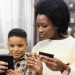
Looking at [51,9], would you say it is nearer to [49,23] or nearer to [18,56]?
[49,23]

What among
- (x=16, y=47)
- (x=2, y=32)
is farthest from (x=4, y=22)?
(x=16, y=47)

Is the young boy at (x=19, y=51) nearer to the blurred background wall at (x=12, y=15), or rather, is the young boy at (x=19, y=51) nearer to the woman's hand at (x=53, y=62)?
the woman's hand at (x=53, y=62)

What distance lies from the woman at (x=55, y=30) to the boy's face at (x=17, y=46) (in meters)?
0.12

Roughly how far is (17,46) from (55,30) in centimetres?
26

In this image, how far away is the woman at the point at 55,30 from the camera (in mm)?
1377

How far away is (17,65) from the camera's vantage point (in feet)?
4.69

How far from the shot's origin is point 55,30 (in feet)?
4.69

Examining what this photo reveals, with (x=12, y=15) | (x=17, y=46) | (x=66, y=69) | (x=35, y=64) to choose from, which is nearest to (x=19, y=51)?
(x=17, y=46)

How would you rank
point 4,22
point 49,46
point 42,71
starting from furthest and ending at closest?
1. point 4,22
2. point 49,46
3. point 42,71

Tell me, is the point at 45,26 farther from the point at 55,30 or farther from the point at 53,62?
the point at 53,62

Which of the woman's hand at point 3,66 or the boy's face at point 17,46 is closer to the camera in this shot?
the woman's hand at point 3,66

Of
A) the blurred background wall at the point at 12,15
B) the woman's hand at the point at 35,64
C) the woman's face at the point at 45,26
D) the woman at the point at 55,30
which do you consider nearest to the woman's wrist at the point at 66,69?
the woman at the point at 55,30

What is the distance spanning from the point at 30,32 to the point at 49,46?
3.75ft

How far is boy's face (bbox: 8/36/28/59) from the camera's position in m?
A: 1.44
